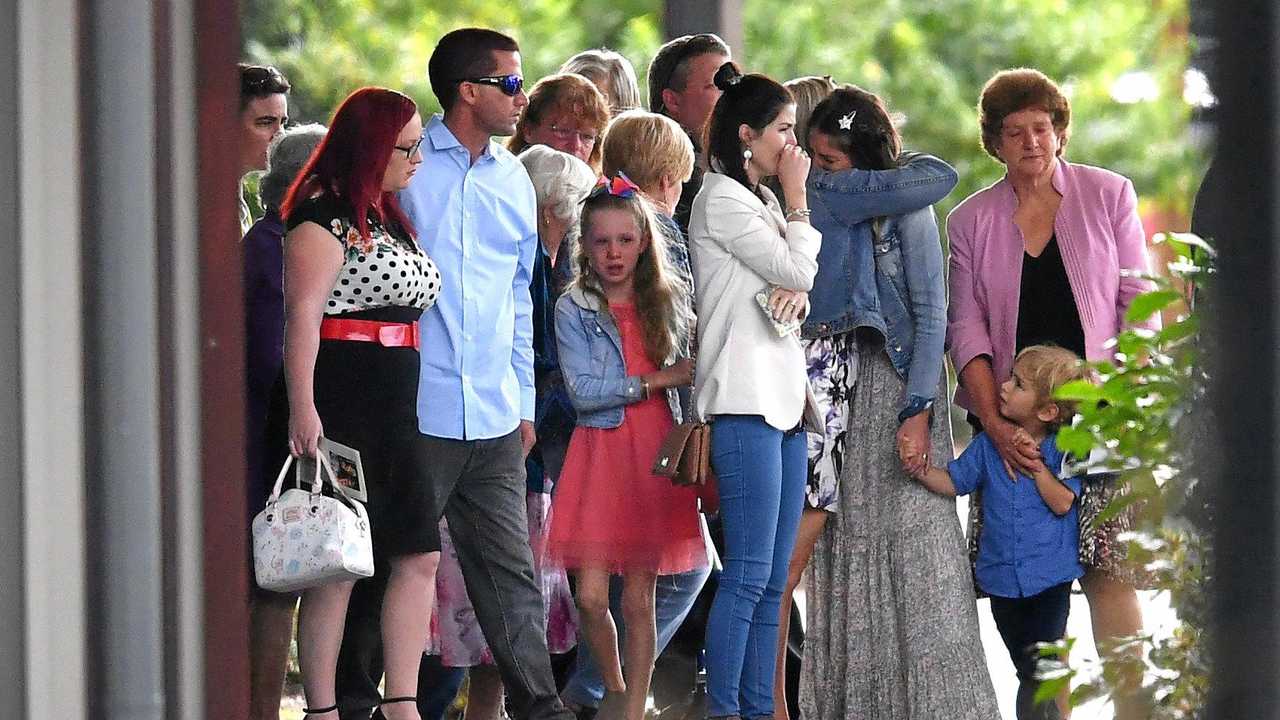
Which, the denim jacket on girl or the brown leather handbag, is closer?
the brown leather handbag

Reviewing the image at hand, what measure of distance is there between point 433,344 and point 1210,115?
84.6 inches

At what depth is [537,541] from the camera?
4578mm

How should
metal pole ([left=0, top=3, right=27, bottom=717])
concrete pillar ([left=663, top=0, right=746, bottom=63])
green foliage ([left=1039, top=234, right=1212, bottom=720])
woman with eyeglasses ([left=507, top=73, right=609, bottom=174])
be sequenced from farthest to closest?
1. concrete pillar ([left=663, top=0, right=746, bottom=63])
2. woman with eyeglasses ([left=507, top=73, right=609, bottom=174])
3. metal pole ([left=0, top=3, right=27, bottom=717])
4. green foliage ([left=1039, top=234, right=1212, bottom=720])

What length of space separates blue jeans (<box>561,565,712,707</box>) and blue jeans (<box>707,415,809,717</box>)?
157mm

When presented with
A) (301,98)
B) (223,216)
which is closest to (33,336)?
(223,216)

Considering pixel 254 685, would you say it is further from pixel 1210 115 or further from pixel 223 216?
pixel 1210 115

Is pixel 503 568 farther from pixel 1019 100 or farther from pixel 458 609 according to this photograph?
pixel 1019 100

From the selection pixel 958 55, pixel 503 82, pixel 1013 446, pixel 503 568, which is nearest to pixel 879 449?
pixel 1013 446

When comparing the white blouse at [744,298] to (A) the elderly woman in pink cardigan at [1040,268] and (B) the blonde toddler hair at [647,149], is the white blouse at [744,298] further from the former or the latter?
(A) the elderly woman in pink cardigan at [1040,268]

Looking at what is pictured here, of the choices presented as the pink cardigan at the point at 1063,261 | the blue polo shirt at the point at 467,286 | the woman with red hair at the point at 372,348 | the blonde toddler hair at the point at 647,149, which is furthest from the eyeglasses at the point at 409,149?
the pink cardigan at the point at 1063,261

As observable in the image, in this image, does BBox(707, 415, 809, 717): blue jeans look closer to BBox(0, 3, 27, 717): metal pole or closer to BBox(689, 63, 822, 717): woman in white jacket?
BBox(689, 63, 822, 717): woman in white jacket

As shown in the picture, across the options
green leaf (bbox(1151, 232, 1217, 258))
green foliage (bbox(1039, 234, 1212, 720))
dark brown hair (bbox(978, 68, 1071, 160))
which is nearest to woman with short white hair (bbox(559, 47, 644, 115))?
dark brown hair (bbox(978, 68, 1071, 160))

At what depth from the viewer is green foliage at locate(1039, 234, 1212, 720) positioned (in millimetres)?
2344

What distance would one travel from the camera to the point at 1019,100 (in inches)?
180
